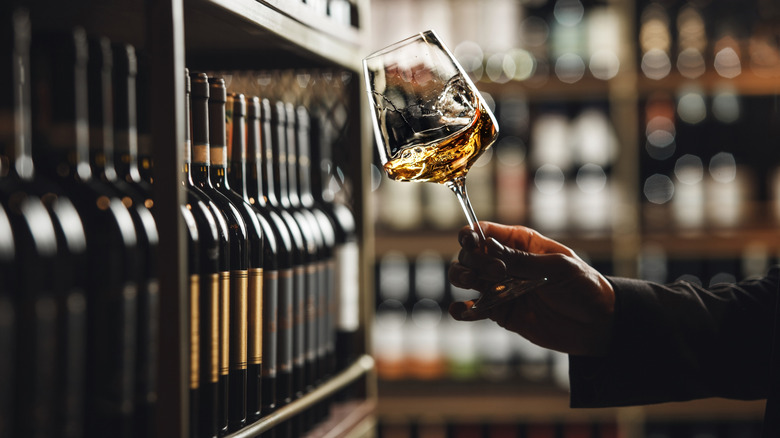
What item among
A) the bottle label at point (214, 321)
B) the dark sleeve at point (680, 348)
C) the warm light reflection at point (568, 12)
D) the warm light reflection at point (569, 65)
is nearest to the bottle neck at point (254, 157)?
the bottle label at point (214, 321)

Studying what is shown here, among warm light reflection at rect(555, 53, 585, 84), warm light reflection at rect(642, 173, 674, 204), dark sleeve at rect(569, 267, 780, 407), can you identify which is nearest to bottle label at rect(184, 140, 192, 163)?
dark sleeve at rect(569, 267, 780, 407)

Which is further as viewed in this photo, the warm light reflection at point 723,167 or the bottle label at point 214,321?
the warm light reflection at point 723,167

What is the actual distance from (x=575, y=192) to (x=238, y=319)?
177 cm

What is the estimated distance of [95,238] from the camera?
0.60m

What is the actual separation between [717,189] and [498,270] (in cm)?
172

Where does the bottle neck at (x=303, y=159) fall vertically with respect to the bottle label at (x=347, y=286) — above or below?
above

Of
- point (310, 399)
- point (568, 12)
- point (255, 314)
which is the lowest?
point (310, 399)

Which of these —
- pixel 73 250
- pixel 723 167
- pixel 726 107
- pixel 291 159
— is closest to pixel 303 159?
pixel 291 159

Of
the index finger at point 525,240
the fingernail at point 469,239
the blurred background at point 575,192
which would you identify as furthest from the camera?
the blurred background at point 575,192

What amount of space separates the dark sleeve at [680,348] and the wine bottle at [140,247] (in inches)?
25.9

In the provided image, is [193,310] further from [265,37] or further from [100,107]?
[265,37]

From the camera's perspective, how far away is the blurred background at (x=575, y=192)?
226 centimetres

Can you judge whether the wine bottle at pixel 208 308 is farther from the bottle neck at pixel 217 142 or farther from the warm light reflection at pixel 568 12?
the warm light reflection at pixel 568 12

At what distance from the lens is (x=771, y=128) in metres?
2.47
